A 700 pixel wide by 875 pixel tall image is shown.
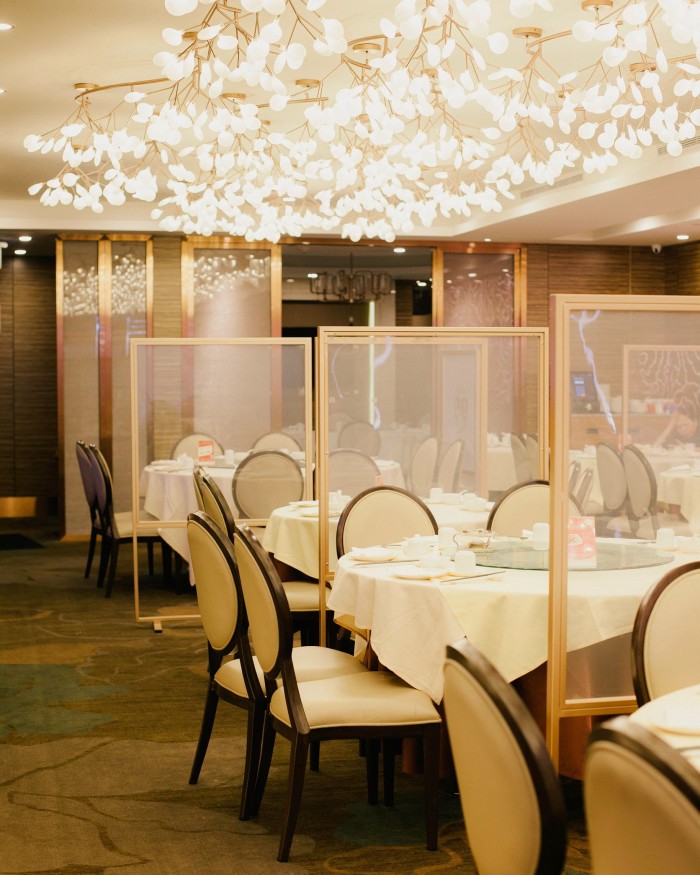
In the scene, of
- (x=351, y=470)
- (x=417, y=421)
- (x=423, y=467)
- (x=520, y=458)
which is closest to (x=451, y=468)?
(x=423, y=467)

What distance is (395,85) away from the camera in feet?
14.3

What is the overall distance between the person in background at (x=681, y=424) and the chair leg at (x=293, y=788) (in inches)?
57.1

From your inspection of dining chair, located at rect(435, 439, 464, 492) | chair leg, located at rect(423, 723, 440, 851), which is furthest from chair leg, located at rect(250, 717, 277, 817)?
dining chair, located at rect(435, 439, 464, 492)

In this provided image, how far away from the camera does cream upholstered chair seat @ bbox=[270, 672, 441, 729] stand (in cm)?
331

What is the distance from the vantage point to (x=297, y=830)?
3643 millimetres

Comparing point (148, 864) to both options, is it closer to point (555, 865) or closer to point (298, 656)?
point (298, 656)

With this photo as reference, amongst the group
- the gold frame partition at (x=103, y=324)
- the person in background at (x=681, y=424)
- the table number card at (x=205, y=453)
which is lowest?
the table number card at (x=205, y=453)

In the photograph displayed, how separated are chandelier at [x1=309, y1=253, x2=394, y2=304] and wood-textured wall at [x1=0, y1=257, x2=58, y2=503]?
3562mm

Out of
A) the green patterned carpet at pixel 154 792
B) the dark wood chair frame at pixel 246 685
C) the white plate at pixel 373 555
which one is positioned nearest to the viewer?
the green patterned carpet at pixel 154 792

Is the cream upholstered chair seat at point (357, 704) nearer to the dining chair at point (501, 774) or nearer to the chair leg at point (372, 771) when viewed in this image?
the chair leg at point (372, 771)

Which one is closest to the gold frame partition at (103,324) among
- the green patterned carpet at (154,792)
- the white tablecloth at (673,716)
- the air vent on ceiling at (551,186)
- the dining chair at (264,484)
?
the air vent on ceiling at (551,186)

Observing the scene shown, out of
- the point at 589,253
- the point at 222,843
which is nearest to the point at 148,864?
the point at 222,843

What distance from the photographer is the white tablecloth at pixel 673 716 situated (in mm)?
2145

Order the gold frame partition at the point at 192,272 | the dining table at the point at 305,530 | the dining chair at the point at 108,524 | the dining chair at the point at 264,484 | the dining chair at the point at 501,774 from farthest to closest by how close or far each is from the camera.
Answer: the gold frame partition at the point at 192,272
the dining chair at the point at 108,524
the dining chair at the point at 264,484
the dining table at the point at 305,530
the dining chair at the point at 501,774
